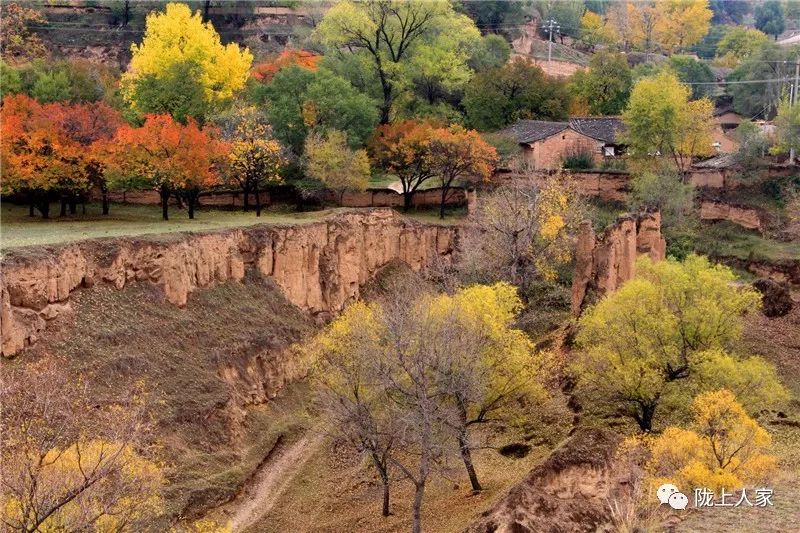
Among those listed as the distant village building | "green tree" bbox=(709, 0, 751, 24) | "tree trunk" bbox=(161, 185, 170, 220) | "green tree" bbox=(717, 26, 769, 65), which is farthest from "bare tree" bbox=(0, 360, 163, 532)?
"green tree" bbox=(709, 0, 751, 24)

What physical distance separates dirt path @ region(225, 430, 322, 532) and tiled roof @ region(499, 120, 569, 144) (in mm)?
27983

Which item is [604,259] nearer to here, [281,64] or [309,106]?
[309,106]

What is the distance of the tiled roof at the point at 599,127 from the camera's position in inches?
2399

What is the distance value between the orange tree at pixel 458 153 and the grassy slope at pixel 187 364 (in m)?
16.9

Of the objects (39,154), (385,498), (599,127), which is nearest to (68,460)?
(385,498)

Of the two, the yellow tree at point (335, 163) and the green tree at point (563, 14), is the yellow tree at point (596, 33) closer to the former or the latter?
the green tree at point (563, 14)

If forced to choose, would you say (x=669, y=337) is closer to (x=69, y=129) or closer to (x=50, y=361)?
(x=50, y=361)

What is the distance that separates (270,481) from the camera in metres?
33.4

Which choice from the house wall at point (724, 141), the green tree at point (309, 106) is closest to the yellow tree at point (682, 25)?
the house wall at point (724, 141)

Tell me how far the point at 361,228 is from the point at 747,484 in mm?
28113

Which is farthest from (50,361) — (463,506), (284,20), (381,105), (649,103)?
(284,20)

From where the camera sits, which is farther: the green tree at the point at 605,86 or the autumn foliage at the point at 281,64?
the green tree at the point at 605,86

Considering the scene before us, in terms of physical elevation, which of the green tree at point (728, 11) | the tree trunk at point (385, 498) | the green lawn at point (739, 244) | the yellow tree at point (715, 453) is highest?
the green tree at point (728, 11)

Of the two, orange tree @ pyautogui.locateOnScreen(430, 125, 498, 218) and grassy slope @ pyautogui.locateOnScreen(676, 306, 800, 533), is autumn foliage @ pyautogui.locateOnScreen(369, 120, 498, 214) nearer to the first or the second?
orange tree @ pyautogui.locateOnScreen(430, 125, 498, 218)
